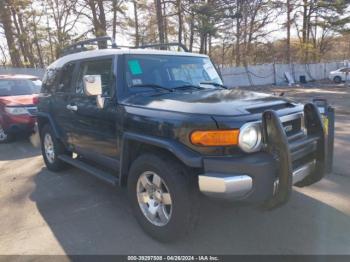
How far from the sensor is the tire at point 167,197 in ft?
10.3

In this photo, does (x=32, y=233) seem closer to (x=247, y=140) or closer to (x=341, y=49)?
(x=247, y=140)

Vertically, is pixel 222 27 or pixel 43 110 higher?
pixel 222 27

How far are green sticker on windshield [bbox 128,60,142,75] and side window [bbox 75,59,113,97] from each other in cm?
24

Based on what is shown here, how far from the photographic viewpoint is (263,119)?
298 cm

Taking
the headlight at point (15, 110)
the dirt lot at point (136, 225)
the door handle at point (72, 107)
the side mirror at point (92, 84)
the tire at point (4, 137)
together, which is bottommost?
the dirt lot at point (136, 225)

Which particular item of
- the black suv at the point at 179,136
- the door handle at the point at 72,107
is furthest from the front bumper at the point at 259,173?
the door handle at the point at 72,107

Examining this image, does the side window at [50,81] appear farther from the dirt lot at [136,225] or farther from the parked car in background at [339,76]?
the parked car in background at [339,76]

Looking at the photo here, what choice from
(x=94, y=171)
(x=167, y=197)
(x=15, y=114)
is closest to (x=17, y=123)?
(x=15, y=114)

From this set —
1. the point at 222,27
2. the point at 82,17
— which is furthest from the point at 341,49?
the point at 82,17

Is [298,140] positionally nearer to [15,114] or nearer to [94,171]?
[94,171]

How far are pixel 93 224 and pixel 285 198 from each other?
7.10 ft

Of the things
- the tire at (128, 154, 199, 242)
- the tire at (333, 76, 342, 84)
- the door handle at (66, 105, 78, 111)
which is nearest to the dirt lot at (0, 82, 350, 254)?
the tire at (128, 154, 199, 242)

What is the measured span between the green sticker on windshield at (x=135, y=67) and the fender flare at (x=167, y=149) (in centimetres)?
84

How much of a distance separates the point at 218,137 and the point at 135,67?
5.47ft
